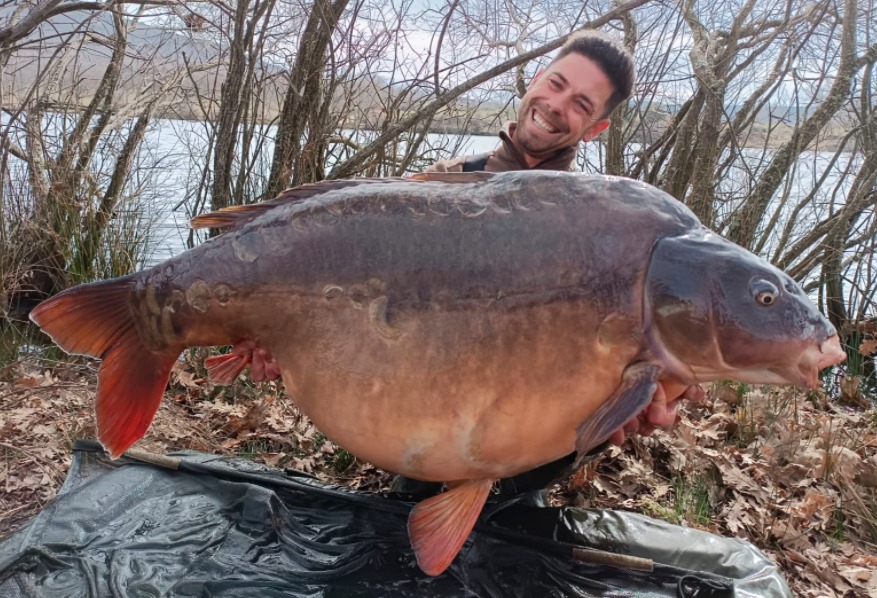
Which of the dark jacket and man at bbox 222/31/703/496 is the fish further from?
the dark jacket

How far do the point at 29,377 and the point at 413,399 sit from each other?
9.32ft

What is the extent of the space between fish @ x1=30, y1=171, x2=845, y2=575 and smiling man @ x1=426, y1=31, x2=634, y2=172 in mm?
978

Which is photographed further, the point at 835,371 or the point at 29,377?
the point at 835,371

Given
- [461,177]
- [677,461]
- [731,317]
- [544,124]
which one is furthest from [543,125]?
[677,461]

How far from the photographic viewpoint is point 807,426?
3.38 m

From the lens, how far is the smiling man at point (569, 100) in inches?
93.6

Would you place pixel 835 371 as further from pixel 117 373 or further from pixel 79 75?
pixel 79 75

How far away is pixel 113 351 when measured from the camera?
1590 mm

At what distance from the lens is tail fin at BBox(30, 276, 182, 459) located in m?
1.56

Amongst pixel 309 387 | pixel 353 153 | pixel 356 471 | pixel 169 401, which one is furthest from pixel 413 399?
pixel 353 153

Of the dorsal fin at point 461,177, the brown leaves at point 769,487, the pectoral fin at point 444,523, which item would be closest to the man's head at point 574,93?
the dorsal fin at point 461,177

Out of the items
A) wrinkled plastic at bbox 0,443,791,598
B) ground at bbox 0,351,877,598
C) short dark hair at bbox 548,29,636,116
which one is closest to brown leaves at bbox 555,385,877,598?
ground at bbox 0,351,877,598

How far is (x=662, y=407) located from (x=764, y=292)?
352mm

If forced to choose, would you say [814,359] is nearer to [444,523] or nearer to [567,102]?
[444,523]
